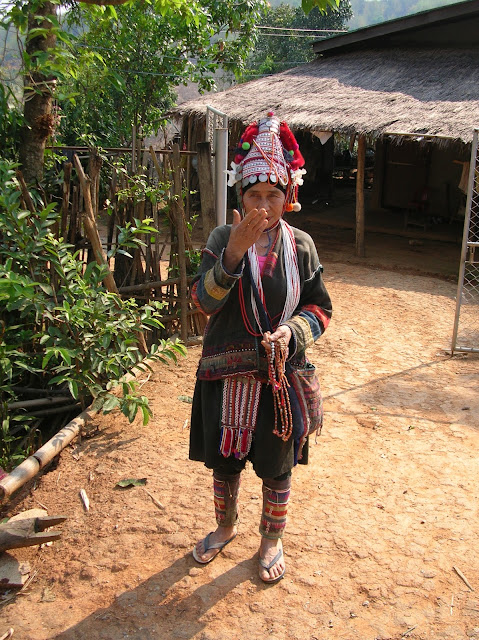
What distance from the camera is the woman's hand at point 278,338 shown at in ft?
6.72

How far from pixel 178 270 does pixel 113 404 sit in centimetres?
184

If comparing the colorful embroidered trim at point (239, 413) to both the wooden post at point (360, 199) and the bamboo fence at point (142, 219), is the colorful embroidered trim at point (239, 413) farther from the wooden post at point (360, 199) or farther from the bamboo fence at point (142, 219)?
the wooden post at point (360, 199)

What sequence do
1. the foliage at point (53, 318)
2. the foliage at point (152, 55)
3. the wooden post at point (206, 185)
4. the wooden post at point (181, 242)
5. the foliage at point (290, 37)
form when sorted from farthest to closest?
the foliage at point (290, 37), the foliage at point (152, 55), the wooden post at point (206, 185), the wooden post at point (181, 242), the foliage at point (53, 318)

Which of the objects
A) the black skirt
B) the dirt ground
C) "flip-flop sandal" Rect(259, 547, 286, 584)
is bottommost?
the dirt ground

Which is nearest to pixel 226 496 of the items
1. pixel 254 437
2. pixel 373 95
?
pixel 254 437

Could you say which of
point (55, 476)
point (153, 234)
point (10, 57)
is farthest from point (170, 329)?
point (10, 57)

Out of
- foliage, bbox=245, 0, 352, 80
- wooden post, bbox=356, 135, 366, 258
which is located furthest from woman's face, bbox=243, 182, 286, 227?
foliage, bbox=245, 0, 352, 80

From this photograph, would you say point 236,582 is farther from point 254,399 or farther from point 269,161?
point 269,161

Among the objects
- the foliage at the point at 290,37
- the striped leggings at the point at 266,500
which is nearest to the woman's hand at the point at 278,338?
the striped leggings at the point at 266,500

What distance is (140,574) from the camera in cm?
246

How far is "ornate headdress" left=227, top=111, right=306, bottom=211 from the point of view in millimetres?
2086

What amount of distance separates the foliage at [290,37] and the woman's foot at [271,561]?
2042 centimetres

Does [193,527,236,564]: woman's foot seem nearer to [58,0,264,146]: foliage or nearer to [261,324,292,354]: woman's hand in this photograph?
[261,324,292,354]: woman's hand

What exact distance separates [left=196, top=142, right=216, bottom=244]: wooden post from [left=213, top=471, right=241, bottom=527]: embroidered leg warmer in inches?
107
